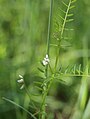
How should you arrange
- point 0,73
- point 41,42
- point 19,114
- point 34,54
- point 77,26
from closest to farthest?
point 19,114
point 0,73
point 34,54
point 41,42
point 77,26

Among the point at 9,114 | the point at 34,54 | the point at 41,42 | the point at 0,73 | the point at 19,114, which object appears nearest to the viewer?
the point at 19,114

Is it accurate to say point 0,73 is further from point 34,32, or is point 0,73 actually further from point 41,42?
point 41,42

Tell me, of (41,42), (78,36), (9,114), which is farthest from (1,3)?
(9,114)

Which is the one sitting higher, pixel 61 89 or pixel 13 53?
pixel 13 53

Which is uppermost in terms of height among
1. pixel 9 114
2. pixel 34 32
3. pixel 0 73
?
pixel 34 32

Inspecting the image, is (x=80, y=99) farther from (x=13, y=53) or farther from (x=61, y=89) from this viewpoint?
(x=13, y=53)

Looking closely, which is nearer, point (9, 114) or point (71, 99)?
point (9, 114)
